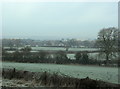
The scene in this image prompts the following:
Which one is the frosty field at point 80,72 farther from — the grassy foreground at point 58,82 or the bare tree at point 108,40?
the bare tree at point 108,40

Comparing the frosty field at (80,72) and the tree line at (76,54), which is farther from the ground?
the tree line at (76,54)

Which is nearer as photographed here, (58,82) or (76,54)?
(58,82)

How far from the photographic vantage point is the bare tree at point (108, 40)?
33.5 m

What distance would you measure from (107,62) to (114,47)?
2585 millimetres

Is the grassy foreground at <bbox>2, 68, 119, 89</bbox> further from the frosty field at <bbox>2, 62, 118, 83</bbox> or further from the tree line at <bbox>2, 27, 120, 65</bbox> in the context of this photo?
the tree line at <bbox>2, 27, 120, 65</bbox>

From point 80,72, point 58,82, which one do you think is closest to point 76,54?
point 80,72

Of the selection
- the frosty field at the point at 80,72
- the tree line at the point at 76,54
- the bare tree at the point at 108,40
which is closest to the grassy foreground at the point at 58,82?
the frosty field at the point at 80,72

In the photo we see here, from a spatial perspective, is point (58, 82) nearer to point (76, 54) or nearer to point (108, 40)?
point (76, 54)

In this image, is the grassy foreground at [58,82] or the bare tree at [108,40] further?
the bare tree at [108,40]

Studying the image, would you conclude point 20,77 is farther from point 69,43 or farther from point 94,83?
point 69,43

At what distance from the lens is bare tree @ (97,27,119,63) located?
33.5 metres

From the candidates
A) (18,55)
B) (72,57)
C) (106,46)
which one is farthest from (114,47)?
(18,55)

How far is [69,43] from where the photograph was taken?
3584 cm

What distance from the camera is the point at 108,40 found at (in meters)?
34.8
